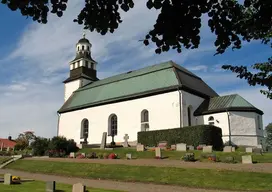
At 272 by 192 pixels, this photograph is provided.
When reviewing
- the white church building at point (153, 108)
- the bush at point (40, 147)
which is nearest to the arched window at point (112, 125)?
the white church building at point (153, 108)

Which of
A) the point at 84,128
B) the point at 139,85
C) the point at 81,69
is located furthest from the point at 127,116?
the point at 81,69

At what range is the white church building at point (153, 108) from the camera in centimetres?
3225

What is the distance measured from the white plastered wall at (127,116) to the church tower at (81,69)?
5791mm

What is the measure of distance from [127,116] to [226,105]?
11799 millimetres

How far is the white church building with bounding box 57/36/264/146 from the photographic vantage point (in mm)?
32250

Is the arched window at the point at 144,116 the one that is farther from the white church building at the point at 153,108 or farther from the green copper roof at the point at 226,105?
the green copper roof at the point at 226,105

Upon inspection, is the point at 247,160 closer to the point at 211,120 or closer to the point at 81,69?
the point at 211,120

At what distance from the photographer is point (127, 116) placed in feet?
123

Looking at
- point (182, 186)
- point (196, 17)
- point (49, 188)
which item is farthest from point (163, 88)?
point (196, 17)

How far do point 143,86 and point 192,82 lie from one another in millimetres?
5984

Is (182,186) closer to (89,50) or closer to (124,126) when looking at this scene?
(124,126)

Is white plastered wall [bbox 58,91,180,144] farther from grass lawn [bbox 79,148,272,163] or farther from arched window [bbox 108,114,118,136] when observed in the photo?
grass lawn [bbox 79,148,272,163]

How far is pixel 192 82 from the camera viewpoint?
37.3m

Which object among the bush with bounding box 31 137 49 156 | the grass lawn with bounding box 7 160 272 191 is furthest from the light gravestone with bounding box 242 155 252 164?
the bush with bounding box 31 137 49 156
